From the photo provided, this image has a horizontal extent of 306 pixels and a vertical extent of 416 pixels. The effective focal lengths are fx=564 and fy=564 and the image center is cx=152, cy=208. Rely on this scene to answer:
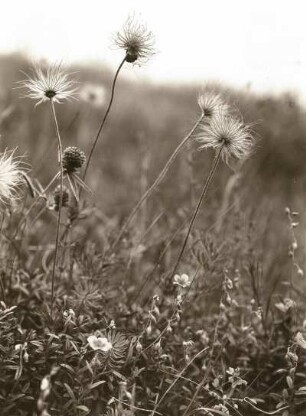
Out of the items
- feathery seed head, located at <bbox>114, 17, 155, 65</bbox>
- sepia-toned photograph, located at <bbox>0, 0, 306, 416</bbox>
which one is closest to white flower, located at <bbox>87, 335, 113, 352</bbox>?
sepia-toned photograph, located at <bbox>0, 0, 306, 416</bbox>

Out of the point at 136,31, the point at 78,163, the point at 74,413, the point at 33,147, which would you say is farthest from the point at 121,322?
the point at 33,147

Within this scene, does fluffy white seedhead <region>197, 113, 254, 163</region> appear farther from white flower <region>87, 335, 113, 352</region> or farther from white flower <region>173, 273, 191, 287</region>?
white flower <region>87, 335, 113, 352</region>

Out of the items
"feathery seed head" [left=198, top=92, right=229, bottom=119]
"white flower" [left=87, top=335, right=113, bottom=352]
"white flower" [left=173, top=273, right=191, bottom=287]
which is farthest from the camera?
"feathery seed head" [left=198, top=92, right=229, bottom=119]

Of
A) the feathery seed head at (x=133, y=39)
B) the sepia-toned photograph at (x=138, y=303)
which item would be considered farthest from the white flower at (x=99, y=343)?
the feathery seed head at (x=133, y=39)

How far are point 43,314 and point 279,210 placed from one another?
3.62 m

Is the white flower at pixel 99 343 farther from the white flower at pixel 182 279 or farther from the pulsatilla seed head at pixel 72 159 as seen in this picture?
the pulsatilla seed head at pixel 72 159

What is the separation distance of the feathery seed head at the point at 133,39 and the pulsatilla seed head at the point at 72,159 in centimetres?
38

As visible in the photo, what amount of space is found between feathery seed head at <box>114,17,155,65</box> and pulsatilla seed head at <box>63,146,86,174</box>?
383mm

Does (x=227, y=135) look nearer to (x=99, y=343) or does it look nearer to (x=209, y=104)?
(x=209, y=104)

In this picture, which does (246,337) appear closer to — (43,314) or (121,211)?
(43,314)

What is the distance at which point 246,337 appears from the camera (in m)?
2.29

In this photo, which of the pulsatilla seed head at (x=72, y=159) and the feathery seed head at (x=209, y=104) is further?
the feathery seed head at (x=209, y=104)

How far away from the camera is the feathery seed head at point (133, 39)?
6.68ft

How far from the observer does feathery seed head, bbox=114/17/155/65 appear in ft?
6.68
